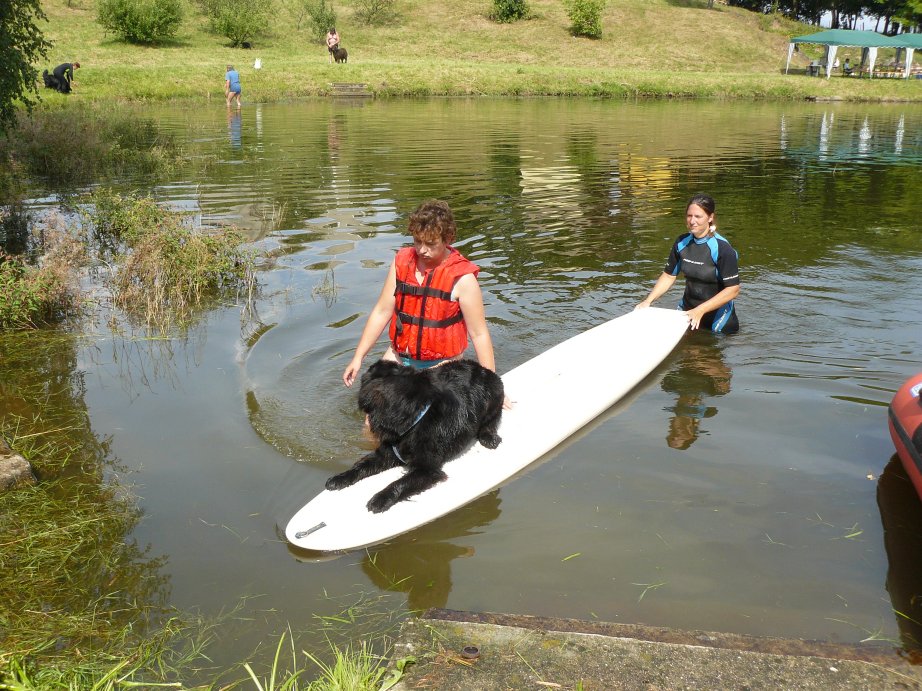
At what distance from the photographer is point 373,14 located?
5541 cm

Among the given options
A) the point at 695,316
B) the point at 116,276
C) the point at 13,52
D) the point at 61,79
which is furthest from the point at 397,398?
the point at 61,79

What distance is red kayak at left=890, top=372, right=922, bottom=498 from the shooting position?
4367 mm

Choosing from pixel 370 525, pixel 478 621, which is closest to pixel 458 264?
pixel 370 525

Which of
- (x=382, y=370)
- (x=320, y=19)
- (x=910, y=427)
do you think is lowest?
(x=910, y=427)

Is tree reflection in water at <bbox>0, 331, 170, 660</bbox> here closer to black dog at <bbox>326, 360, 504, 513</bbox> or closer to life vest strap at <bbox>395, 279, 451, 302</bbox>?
black dog at <bbox>326, 360, 504, 513</bbox>

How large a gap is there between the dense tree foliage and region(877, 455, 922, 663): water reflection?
73285 mm

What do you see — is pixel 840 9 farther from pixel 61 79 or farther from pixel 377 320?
pixel 377 320

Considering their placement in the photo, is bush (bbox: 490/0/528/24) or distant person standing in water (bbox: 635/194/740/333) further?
bush (bbox: 490/0/528/24)

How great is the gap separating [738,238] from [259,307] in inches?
267

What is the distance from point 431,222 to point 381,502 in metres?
1.58

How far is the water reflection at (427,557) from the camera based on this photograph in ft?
13.0

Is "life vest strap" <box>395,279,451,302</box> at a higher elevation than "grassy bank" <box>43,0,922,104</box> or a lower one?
lower

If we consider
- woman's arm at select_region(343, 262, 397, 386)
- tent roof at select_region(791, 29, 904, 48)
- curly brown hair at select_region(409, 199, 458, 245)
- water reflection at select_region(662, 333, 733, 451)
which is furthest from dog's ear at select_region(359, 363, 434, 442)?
tent roof at select_region(791, 29, 904, 48)

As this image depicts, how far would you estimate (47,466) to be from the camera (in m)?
5.02
